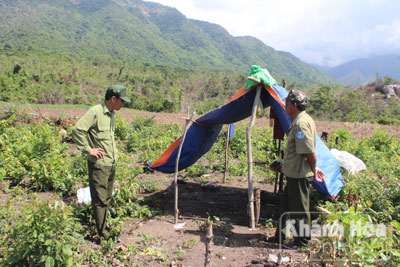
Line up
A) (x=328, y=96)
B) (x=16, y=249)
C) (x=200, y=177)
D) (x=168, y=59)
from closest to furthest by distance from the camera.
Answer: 1. (x=16, y=249)
2. (x=200, y=177)
3. (x=328, y=96)
4. (x=168, y=59)

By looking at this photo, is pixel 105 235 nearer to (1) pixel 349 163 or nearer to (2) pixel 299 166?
(2) pixel 299 166

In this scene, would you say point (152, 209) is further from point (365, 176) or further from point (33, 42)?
point (33, 42)

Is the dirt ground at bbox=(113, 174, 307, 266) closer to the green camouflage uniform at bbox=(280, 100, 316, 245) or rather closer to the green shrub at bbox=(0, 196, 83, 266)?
the green camouflage uniform at bbox=(280, 100, 316, 245)

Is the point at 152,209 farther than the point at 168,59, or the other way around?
the point at 168,59

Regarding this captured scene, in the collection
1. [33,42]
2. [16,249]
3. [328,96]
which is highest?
[33,42]

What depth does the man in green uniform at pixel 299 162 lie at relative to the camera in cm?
323

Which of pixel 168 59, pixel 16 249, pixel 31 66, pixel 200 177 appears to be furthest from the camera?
pixel 168 59

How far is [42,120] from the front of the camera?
408 inches

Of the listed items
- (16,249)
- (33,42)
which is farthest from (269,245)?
(33,42)

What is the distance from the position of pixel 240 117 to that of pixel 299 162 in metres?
2.12

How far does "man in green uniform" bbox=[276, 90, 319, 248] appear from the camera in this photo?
10.6 feet

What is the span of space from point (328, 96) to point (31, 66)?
3827 cm

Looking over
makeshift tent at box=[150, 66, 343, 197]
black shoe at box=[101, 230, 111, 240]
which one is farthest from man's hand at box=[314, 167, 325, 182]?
black shoe at box=[101, 230, 111, 240]

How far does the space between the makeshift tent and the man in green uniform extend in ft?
2.07
